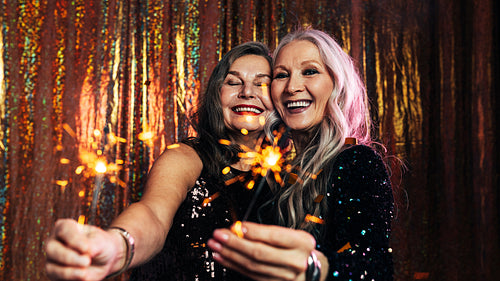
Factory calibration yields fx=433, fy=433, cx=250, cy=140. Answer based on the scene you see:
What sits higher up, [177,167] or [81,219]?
[177,167]

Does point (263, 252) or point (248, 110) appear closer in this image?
point (263, 252)

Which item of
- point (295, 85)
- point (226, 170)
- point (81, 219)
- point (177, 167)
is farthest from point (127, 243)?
point (81, 219)

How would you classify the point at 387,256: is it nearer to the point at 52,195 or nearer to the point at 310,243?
the point at 310,243

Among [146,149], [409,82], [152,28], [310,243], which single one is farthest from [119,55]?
[310,243]

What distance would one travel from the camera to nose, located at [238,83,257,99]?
154 centimetres

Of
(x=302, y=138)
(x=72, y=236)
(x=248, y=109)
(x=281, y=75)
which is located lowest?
(x=72, y=236)

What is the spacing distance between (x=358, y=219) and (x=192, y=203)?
519 millimetres

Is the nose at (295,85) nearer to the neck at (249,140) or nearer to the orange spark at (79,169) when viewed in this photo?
the neck at (249,140)

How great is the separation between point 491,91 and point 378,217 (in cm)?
161

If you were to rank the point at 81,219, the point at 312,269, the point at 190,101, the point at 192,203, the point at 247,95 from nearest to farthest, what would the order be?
1. the point at 312,269
2. the point at 192,203
3. the point at 247,95
4. the point at 81,219
5. the point at 190,101

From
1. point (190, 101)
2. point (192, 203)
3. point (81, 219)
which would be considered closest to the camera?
point (192, 203)

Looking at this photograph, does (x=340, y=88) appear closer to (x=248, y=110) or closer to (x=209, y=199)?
(x=248, y=110)

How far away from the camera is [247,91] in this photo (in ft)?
5.04

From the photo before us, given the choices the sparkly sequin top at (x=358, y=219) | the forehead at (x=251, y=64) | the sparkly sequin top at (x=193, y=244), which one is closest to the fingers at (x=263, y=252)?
the sparkly sequin top at (x=358, y=219)
